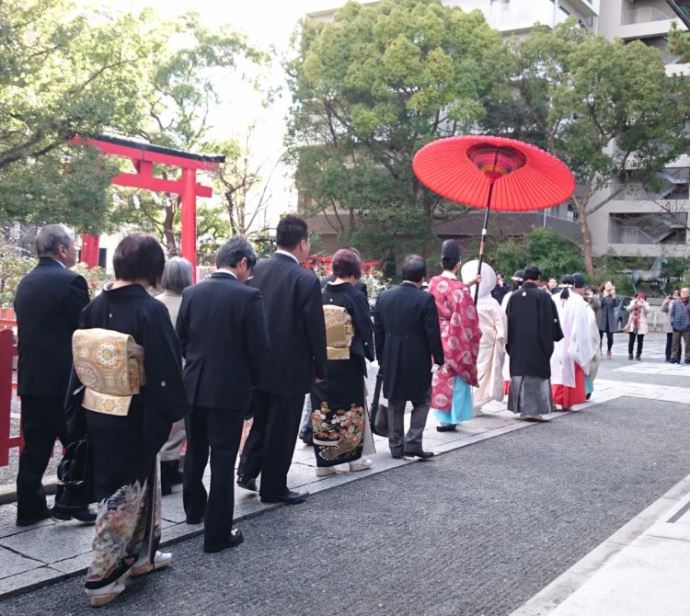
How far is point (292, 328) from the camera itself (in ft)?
15.9

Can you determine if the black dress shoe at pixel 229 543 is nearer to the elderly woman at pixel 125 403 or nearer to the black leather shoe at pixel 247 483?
the elderly woman at pixel 125 403

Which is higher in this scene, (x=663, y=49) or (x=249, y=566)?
(x=663, y=49)

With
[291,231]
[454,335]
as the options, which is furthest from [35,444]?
[454,335]

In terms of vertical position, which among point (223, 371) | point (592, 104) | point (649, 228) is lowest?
point (223, 371)

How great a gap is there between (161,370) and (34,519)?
1.66 m

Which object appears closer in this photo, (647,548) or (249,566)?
(249,566)

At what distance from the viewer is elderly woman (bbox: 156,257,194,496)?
5125mm

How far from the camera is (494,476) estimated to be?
19.4 feet

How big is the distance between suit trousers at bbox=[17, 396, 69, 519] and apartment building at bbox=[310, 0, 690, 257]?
29.2 meters

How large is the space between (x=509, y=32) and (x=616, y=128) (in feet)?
28.2

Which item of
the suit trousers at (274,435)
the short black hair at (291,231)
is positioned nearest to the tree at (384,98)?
the short black hair at (291,231)

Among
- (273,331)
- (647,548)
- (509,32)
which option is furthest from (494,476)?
(509,32)

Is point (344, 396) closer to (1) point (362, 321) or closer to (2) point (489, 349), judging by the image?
(1) point (362, 321)

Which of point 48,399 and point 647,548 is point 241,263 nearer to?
point 48,399
